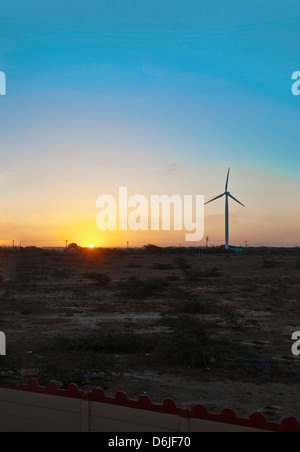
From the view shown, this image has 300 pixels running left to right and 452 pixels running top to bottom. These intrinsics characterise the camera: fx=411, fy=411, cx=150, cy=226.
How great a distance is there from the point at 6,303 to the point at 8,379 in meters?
12.8

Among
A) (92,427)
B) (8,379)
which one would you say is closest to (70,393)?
(92,427)

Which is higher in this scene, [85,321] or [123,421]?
[123,421]

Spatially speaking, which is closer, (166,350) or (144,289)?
(166,350)

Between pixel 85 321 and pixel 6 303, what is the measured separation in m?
6.89

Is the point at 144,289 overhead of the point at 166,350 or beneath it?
overhead

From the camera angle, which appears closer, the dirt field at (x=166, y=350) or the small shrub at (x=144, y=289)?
the dirt field at (x=166, y=350)

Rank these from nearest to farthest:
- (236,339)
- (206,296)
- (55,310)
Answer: (236,339) → (55,310) → (206,296)

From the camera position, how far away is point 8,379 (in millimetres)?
9664

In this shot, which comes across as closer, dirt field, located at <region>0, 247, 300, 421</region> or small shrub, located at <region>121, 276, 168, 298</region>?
dirt field, located at <region>0, 247, 300, 421</region>

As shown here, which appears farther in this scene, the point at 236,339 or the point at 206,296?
the point at 206,296

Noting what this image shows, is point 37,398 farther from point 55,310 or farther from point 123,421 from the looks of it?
point 55,310
